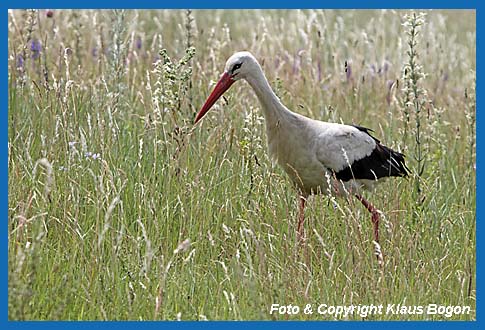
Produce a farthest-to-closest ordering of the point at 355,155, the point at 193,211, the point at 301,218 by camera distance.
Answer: the point at 355,155
the point at 301,218
the point at 193,211

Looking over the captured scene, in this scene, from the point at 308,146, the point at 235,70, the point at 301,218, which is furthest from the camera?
the point at 308,146

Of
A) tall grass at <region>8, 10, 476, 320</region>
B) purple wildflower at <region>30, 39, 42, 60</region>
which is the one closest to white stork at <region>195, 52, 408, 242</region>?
tall grass at <region>8, 10, 476, 320</region>

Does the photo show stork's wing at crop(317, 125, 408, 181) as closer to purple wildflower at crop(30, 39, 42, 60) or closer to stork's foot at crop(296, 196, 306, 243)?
stork's foot at crop(296, 196, 306, 243)

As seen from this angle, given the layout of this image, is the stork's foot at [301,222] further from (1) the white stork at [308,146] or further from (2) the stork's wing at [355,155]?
(2) the stork's wing at [355,155]

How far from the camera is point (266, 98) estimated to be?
5.68 meters

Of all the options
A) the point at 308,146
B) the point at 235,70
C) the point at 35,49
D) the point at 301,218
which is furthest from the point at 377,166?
the point at 35,49

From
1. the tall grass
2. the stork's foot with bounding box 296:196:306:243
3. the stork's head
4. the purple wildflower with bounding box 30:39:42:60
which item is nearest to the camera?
the tall grass

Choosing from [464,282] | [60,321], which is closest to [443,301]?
[464,282]

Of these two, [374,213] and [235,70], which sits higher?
[235,70]

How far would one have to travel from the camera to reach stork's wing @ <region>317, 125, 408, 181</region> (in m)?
5.80

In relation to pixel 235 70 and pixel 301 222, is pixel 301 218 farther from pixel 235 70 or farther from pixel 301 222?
pixel 235 70

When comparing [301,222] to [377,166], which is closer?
[301,222]

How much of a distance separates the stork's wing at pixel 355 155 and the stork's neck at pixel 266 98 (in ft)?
1.04

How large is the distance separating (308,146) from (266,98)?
0.40 meters
